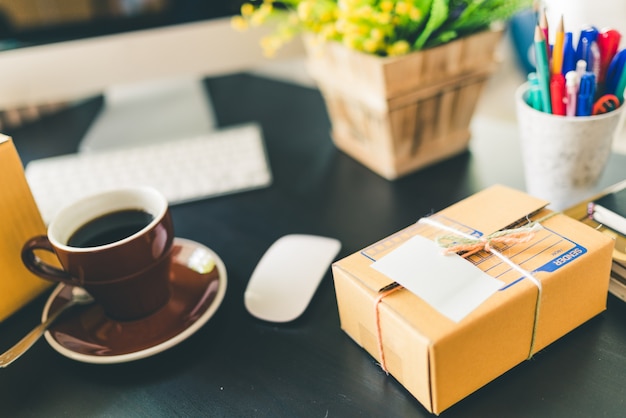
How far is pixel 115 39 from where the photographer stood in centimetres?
78

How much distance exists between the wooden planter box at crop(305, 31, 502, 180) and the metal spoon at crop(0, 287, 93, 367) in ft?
1.25

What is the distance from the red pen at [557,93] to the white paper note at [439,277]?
19 centimetres

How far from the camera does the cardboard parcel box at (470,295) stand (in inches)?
14.4

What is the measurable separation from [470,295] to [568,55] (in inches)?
10.5

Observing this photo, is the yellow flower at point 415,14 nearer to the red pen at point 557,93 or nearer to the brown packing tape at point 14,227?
the red pen at point 557,93

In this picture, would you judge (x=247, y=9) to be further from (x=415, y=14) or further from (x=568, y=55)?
(x=568, y=55)

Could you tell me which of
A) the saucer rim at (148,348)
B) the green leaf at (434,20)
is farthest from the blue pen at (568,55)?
the saucer rim at (148,348)

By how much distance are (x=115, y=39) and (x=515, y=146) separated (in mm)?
588

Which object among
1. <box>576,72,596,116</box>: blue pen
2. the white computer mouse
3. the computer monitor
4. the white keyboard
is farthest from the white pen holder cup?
the computer monitor

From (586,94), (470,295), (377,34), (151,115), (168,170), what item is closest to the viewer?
(470,295)

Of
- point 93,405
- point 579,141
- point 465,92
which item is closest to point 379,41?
point 465,92

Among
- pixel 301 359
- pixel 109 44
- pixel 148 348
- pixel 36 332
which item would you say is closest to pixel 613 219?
pixel 301 359

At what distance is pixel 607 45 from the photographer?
19.4 inches

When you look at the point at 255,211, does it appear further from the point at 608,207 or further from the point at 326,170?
the point at 608,207
